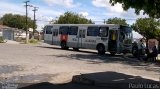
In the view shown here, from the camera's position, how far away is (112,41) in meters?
34.8

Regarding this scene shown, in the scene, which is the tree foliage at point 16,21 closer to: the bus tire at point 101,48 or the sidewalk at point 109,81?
the bus tire at point 101,48

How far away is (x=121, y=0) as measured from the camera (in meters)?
21.5

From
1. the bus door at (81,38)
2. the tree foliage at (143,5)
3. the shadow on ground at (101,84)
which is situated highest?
the tree foliage at (143,5)

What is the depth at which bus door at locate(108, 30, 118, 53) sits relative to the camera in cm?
3434

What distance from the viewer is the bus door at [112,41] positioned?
3434 centimetres

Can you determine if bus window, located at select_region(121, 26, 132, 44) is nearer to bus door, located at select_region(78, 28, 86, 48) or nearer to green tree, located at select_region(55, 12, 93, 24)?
bus door, located at select_region(78, 28, 86, 48)

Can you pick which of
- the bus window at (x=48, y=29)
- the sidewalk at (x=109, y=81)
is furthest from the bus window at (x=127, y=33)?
the sidewalk at (x=109, y=81)

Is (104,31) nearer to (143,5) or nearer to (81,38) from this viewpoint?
(81,38)

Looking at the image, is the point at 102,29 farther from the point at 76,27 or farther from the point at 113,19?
the point at 113,19

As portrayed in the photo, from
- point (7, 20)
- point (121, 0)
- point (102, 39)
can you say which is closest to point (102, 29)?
point (102, 39)

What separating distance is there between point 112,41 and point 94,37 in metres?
2.43

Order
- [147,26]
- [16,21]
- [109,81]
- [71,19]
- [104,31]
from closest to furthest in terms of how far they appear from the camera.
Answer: [109,81] → [104,31] → [147,26] → [71,19] → [16,21]

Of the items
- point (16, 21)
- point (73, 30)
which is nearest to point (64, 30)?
point (73, 30)

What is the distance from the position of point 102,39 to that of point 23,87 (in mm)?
23436
